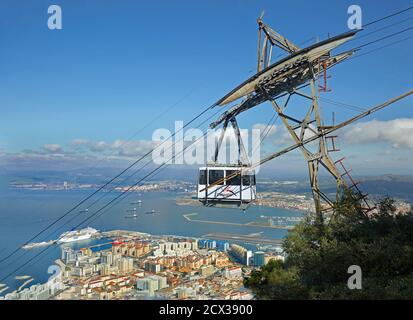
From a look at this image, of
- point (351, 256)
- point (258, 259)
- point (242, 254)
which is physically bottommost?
point (242, 254)

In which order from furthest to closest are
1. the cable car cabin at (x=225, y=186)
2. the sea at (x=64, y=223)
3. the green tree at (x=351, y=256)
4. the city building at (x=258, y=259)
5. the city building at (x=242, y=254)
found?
1. the sea at (x=64, y=223)
2. the city building at (x=242, y=254)
3. the city building at (x=258, y=259)
4. the cable car cabin at (x=225, y=186)
5. the green tree at (x=351, y=256)

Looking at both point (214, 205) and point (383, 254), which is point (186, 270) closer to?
point (214, 205)

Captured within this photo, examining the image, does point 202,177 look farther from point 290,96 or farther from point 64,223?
point 64,223

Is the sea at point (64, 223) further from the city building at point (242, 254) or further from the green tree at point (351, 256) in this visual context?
the green tree at point (351, 256)

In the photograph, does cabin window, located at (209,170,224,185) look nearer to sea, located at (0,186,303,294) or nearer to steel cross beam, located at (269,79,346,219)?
steel cross beam, located at (269,79,346,219)

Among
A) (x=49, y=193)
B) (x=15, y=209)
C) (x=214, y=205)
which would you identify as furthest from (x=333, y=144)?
(x=49, y=193)

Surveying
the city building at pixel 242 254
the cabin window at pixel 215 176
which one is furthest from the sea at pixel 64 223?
the cabin window at pixel 215 176

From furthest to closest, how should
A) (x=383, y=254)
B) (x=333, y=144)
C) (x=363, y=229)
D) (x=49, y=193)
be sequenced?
(x=49, y=193)
(x=333, y=144)
(x=363, y=229)
(x=383, y=254)

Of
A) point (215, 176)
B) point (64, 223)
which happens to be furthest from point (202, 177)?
point (64, 223)
